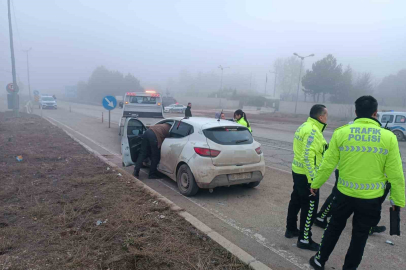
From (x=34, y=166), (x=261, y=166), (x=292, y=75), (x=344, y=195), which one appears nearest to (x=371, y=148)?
(x=344, y=195)

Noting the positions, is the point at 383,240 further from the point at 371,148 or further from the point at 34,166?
the point at 34,166

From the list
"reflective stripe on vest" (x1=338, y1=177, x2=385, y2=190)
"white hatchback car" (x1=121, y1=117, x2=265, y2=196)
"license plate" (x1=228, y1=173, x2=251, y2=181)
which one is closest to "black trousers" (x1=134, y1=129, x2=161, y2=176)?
"white hatchback car" (x1=121, y1=117, x2=265, y2=196)

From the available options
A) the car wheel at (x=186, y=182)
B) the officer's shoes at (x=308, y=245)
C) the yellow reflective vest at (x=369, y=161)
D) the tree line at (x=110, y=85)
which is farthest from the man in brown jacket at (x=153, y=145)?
the tree line at (x=110, y=85)

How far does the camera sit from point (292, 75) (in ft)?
328

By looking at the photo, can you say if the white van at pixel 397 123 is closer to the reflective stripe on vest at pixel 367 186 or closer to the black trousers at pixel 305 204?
the black trousers at pixel 305 204

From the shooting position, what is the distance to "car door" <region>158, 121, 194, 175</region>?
6121 millimetres

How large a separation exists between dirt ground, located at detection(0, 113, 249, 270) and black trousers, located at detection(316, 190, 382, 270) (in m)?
1.09

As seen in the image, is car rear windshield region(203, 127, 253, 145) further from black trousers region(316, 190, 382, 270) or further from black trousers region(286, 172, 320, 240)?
black trousers region(316, 190, 382, 270)

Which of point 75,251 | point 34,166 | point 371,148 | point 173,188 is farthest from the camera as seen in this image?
point 34,166

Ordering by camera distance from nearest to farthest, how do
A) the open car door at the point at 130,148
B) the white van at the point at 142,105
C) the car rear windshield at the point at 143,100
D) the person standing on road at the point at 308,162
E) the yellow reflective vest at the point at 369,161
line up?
the yellow reflective vest at the point at 369,161, the person standing on road at the point at 308,162, the open car door at the point at 130,148, the white van at the point at 142,105, the car rear windshield at the point at 143,100

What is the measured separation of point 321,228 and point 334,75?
53.0 meters

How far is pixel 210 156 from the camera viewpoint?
550 cm

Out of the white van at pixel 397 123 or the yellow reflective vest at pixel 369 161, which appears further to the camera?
the white van at pixel 397 123

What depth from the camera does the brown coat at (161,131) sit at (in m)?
6.85
